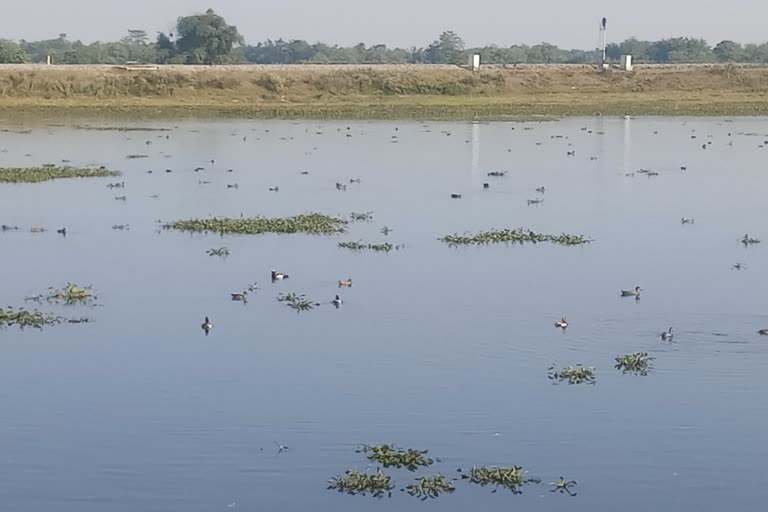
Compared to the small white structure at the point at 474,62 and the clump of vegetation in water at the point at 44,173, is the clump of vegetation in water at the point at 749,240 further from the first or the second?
the small white structure at the point at 474,62

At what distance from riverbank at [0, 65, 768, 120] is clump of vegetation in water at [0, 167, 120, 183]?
25.6 metres

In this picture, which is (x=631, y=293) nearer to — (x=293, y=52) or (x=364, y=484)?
(x=364, y=484)

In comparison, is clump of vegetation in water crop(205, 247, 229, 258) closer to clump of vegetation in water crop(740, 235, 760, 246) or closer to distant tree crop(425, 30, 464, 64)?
clump of vegetation in water crop(740, 235, 760, 246)

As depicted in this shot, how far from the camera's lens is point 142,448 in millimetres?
10797

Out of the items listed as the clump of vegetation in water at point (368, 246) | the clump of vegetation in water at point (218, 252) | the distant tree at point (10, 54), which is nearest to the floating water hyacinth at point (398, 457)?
the clump of vegetation in water at point (218, 252)

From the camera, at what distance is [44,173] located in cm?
3119

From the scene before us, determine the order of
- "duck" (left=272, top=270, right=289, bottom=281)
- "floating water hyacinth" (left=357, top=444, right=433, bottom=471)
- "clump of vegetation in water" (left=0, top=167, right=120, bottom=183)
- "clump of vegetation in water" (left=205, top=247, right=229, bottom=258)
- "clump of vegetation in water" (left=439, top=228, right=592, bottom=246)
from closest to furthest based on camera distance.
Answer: "floating water hyacinth" (left=357, top=444, right=433, bottom=471)
"duck" (left=272, top=270, right=289, bottom=281)
"clump of vegetation in water" (left=205, top=247, right=229, bottom=258)
"clump of vegetation in water" (left=439, top=228, right=592, bottom=246)
"clump of vegetation in water" (left=0, top=167, right=120, bottom=183)

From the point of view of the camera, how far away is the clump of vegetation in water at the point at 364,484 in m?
9.85

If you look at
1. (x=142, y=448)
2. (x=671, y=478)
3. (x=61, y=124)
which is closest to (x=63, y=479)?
(x=142, y=448)

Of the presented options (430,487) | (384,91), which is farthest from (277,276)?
(384,91)

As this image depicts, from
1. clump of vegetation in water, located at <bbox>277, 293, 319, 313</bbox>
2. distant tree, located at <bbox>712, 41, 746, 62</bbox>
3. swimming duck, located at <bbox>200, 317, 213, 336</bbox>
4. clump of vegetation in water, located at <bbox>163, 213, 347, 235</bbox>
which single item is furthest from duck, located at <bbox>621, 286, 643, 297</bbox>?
distant tree, located at <bbox>712, 41, 746, 62</bbox>

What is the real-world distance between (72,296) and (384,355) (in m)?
4.90

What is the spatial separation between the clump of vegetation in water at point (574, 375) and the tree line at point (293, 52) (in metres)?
79.2

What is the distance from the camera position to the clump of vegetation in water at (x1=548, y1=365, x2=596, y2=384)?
1280 centimetres
